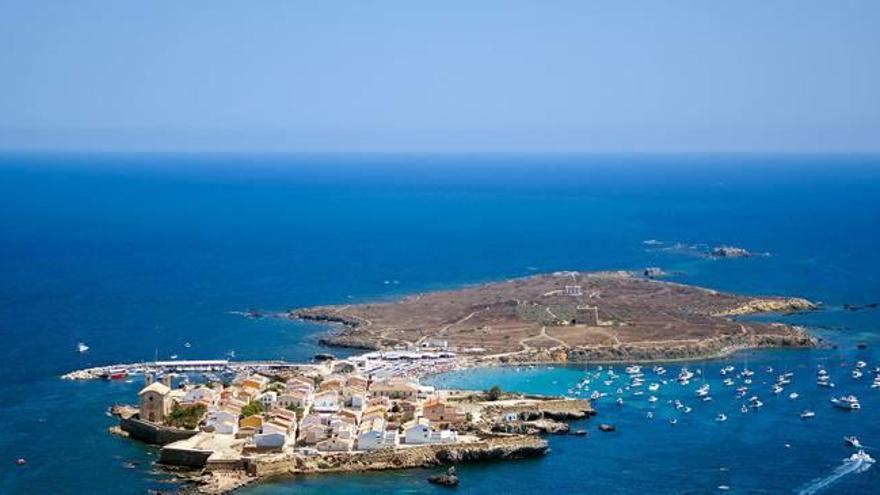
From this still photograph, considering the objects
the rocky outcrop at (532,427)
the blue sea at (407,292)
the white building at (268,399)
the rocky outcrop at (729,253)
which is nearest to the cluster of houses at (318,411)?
the white building at (268,399)

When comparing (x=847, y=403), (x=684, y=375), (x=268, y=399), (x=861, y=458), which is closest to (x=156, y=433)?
(x=268, y=399)

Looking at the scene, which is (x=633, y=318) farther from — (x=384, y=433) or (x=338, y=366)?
(x=384, y=433)

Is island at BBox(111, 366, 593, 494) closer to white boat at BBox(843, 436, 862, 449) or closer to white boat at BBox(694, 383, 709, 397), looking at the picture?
white boat at BBox(694, 383, 709, 397)

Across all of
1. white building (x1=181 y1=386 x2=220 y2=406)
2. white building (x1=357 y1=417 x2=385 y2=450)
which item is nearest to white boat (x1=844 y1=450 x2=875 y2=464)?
white building (x1=357 y1=417 x2=385 y2=450)

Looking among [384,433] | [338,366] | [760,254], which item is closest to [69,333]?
[338,366]

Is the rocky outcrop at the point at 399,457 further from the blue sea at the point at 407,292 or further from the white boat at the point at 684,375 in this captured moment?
the white boat at the point at 684,375

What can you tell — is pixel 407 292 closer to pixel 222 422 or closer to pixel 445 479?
pixel 222 422
